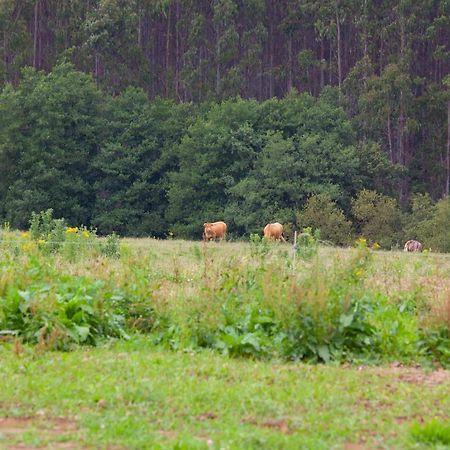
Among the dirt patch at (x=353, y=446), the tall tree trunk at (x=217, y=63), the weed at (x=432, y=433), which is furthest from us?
the tall tree trunk at (x=217, y=63)

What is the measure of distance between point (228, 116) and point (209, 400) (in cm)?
5137

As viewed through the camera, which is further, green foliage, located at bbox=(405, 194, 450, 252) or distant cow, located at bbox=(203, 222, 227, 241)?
green foliage, located at bbox=(405, 194, 450, 252)

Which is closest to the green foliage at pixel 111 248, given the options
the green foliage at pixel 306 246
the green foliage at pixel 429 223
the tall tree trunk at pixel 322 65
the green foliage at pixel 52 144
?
the green foliage at pixel 306 246

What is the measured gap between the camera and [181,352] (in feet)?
34.8

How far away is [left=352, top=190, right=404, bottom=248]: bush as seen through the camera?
171ft

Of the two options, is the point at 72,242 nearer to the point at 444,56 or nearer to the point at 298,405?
the point at 298,405

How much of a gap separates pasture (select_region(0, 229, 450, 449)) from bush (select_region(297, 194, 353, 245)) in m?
36.1

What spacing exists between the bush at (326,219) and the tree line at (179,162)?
755 mm

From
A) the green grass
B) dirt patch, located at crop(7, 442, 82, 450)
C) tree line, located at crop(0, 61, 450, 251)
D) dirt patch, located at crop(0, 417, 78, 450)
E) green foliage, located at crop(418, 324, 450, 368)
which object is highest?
tree line, located at crop(0, 61, 450, 251)

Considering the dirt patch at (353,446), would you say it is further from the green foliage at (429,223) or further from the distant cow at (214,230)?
the green foliage at (429,223)

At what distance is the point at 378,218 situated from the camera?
52688 mm

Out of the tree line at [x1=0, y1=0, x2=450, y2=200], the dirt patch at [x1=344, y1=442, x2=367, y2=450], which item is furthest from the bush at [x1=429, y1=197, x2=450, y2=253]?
the dirt patch at [x1=344, y1=442, x2=367, y2=450]

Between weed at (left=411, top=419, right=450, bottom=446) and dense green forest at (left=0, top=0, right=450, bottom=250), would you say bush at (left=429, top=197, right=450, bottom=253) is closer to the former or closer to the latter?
dense green forest at (left=0, top=0, right=450, bottom=250)

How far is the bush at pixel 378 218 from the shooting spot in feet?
171
